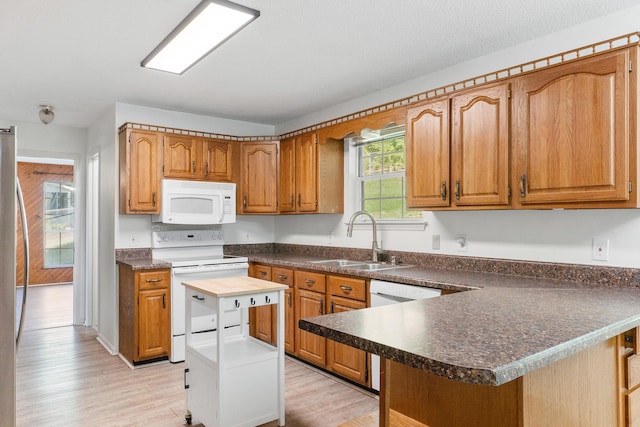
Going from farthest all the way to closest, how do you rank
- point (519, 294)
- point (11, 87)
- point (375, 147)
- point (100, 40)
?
point (375, 147)
point (11, 87)
point (100, 40)
point (519, 294)

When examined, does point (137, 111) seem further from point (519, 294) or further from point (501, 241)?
point (519, 294)

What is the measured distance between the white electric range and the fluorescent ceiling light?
5.62 feet

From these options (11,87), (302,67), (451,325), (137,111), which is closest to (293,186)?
(302,67)

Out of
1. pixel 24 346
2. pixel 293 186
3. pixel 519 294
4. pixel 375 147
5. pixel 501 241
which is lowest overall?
pixel 24 346

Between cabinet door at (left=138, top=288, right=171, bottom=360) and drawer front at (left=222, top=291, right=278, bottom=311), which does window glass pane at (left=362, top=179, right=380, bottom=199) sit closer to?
drawer front at (left=222, top=291, right=278, bottom=311)

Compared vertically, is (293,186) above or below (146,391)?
above

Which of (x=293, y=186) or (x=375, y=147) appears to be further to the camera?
(x=293, y=186)

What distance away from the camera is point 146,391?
10.2ft

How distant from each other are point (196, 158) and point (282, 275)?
1493 millimetres

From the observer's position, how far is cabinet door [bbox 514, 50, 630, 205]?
2.04 m

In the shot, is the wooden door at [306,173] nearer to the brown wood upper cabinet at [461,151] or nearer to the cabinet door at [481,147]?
the brown wood upper cabinet at [461,151]

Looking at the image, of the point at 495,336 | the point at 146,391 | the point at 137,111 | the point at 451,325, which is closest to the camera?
the point at 495,336

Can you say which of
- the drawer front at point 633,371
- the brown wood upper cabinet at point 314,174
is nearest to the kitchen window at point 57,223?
the brown wood upper cabinet at point 314,174

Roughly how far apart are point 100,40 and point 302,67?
1.37m
